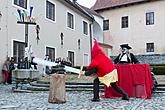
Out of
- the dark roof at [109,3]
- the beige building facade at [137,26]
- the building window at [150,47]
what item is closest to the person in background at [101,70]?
the beige building facade at [137,26]

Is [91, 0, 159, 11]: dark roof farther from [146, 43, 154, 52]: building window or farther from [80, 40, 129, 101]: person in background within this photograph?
[80, 40, 129, 101]: person in background

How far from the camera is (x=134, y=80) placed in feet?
34.9

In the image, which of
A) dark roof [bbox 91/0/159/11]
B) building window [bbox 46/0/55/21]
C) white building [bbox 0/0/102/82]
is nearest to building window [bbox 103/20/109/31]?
dark roof [bbox 91/0/159/11]

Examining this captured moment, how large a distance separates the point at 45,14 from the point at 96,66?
1257 centimetres

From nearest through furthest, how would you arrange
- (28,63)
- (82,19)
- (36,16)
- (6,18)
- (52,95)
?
1. (52,95)
2. (28,63)
3. (6,18)
4. (36,16)
5. (82,19)

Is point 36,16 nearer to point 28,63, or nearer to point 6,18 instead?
point 6,18

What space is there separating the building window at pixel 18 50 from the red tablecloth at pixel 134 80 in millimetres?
8558

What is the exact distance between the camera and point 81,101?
32.2 ft

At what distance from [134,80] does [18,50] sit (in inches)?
367

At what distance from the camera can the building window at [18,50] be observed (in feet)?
58.7

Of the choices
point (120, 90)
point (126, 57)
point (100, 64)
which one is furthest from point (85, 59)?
point (100, 64)

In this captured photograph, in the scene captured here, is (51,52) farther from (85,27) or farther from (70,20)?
(85,27)

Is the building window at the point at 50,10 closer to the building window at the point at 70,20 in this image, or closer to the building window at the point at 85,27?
the building window at the point at 70,20

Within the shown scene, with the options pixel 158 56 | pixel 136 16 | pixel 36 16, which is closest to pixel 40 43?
pixel 36 16
